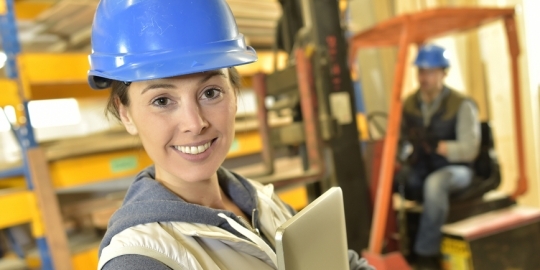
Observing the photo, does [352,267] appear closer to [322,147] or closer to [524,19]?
[322,147]

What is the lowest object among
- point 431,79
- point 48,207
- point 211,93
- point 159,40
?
point 48,207

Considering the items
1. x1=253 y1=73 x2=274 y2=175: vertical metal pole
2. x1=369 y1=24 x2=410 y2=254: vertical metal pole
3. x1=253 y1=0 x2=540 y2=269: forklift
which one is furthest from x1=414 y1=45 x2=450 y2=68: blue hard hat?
x1=253 y1=73 x2=274 y2=175: vertical metal pole

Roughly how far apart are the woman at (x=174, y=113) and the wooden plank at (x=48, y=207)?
5.97 feet

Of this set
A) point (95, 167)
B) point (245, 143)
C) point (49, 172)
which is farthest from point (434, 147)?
point (49, 172)

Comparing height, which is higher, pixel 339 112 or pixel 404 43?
pixel 404 43

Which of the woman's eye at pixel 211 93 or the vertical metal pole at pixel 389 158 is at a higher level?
the woman's eye at pixel 211 93

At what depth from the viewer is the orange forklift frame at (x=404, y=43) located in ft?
8.88

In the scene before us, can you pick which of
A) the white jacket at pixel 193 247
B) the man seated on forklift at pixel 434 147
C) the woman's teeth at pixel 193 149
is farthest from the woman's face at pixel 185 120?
the man seated on forklift at pixel 434 147

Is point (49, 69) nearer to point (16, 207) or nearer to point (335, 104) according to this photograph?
point (16, 207)

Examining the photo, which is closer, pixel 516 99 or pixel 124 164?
pixel 124 164

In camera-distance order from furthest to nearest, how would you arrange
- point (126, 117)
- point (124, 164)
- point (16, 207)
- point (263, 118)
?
point (263, 118)
point (124, 164)
point (16, 207)
point (126, 117)

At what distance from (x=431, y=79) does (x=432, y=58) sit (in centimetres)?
18

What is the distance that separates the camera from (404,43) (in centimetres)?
271

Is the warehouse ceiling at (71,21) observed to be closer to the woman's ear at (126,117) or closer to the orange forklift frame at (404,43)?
the orange forklift frame at (404,43)
